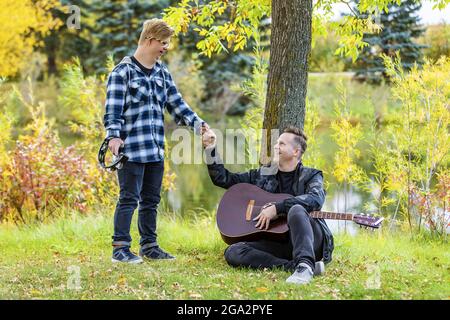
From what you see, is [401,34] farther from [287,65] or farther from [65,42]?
[287,65]

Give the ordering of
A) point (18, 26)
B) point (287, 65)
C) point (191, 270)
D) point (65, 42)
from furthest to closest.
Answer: point (65, 42) → point (18, 26) → point (287, 65) → point (191, 270)

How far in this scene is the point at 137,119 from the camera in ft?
13.8

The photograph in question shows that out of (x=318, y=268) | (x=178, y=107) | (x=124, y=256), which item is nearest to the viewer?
(x=318, y=268)

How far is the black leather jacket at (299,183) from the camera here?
398 cm

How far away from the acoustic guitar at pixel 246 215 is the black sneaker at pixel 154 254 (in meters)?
0.46

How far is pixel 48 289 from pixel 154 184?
1021mm

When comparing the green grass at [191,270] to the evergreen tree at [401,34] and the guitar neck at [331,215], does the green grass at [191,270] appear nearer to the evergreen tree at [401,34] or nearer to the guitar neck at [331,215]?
the guitar neck at [331,215]

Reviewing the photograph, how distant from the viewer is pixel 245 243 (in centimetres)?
418

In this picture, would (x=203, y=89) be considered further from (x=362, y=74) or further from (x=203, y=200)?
(x=203, y=200)

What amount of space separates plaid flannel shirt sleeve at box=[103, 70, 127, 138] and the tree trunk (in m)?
1.18

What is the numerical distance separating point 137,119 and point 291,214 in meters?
1.15

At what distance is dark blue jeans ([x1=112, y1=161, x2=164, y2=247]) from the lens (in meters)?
4.20

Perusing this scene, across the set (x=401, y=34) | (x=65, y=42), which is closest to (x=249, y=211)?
(x=401, y=34)

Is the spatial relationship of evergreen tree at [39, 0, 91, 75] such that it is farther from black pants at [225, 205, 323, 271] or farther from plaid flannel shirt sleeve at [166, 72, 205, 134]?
black pants at [225, 205, 323, 271]
